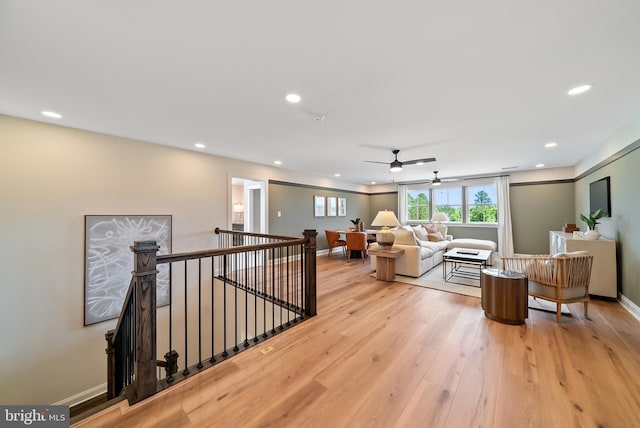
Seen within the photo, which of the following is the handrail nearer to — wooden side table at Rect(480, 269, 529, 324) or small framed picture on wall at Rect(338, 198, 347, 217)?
wooden side table at Rect(480, 269, 529, 324)

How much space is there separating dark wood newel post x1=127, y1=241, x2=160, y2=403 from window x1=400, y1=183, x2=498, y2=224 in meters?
8.42

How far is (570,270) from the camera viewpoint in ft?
9.23

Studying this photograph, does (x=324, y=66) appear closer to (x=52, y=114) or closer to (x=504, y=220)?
(x=52, y=114)

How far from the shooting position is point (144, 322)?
1.68 metres

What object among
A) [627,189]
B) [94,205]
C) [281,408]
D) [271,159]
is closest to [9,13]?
[94,205]

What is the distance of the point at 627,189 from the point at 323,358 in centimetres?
461

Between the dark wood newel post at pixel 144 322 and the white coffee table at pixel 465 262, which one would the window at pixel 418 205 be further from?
the dark wood newel post at pixel 144 322

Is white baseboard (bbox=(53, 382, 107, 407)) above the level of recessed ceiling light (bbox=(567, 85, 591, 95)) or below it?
below

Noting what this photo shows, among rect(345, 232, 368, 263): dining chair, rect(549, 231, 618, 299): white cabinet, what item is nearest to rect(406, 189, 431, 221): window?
rect(345, 232, 368, 263): dining chair

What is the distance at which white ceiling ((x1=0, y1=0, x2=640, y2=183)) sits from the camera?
1440 millimetres

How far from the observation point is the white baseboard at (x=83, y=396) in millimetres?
3145

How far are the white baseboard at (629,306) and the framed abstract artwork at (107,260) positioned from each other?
6231mm

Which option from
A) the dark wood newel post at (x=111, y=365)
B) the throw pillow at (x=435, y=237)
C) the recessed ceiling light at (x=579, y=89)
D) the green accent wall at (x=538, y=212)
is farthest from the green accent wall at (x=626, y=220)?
the dark wood newel post at (x=111, y=365)

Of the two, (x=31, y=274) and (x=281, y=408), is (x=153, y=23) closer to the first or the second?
(x=281, y=408)
